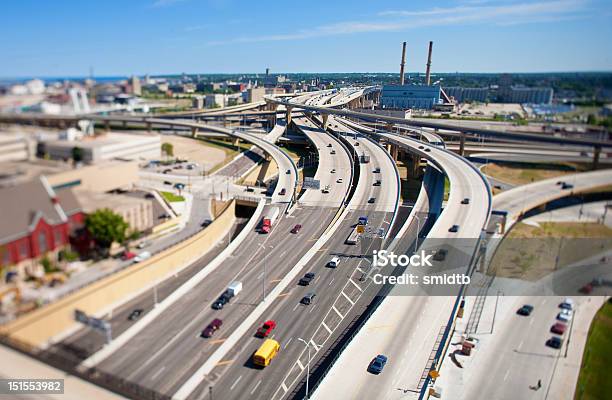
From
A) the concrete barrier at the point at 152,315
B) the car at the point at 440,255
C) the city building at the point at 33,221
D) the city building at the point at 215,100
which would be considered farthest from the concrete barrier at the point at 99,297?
the car at the point at 440,255

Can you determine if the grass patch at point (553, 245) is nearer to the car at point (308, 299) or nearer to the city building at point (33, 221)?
the car at point (308, 299)

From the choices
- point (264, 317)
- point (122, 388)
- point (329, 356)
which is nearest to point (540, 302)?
point (329, 356)

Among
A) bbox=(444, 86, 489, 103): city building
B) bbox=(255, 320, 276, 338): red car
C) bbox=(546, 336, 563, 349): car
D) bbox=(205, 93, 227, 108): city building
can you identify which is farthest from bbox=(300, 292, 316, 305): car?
bbox=(546, 336, 563, 349): car

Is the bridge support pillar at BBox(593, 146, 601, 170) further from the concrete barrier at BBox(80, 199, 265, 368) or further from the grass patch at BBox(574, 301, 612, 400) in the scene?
the grass patch at BBox(574, 301, 612, 400)

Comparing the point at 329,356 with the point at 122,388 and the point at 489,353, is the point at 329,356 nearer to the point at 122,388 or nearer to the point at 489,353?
the point at 489,353

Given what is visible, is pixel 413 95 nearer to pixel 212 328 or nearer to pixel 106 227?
pixel 212 328
